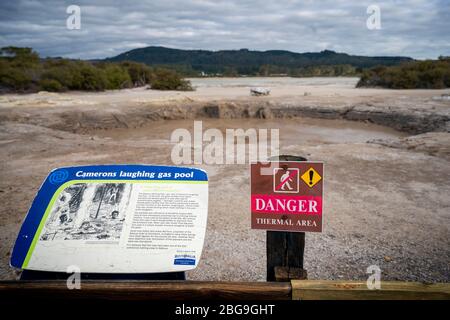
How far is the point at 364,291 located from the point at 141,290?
115 centimetres

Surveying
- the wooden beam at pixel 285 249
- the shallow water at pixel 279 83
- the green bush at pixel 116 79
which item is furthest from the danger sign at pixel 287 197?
the shallow water at pixel 279 83

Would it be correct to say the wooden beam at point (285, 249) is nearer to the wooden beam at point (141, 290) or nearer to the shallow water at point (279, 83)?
the wooden beam at point (141, 290)

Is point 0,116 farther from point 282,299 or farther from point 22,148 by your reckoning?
point 282,299

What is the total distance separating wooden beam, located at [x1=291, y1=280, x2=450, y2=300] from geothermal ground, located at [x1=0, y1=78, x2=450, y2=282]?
1.85 meters

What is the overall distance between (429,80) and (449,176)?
2131cm

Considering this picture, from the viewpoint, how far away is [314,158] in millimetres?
8266

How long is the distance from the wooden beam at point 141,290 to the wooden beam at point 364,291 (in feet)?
0.30

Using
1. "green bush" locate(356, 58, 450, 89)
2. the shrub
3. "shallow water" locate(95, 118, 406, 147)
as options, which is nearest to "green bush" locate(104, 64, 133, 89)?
the shrub

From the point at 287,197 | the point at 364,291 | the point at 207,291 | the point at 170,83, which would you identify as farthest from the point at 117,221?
the point at 170,83

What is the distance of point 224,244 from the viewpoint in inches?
171

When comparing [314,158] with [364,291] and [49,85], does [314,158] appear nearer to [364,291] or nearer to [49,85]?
[364,291]

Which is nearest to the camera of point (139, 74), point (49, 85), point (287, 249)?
point (287, 249)
